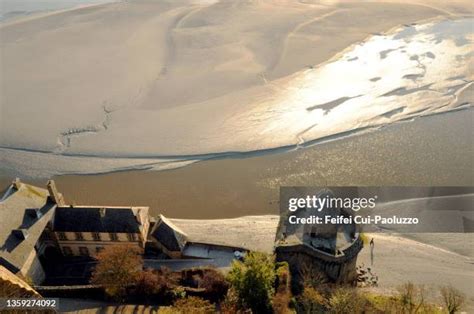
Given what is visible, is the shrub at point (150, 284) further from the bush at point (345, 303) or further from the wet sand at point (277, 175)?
the wet sand at point (277, 175)

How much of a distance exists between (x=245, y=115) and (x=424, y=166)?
1771 centimetres

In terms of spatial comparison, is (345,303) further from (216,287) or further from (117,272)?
(117,272)

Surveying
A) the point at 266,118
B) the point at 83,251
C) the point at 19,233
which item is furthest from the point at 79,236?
the point at 266,118

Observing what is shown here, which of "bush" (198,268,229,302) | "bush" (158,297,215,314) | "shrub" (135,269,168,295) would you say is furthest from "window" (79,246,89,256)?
"bush" (198,268,229,302)

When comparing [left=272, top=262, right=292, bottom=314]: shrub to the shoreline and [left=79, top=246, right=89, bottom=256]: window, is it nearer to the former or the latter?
[left=79, top=246, right=89, bottom=256]: window

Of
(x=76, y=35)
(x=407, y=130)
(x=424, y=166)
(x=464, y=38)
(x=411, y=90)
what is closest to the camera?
(x=424, y=166)

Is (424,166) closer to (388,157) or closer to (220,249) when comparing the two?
(388,157)

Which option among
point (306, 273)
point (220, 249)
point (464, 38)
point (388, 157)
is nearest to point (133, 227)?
point (220, 249)

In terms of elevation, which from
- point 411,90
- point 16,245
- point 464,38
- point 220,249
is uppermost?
point 464,38

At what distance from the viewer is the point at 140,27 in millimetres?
64500

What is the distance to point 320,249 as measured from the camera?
1099 inches

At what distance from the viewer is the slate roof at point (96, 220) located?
31703 millimetres

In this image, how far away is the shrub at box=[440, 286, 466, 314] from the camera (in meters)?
26.3

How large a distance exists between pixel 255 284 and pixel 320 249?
4823 millimetres
